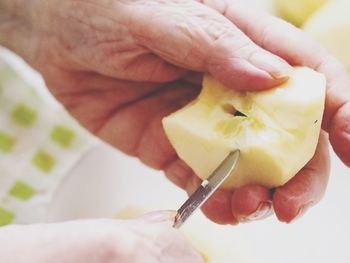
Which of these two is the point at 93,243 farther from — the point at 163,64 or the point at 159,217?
the point at 163,64

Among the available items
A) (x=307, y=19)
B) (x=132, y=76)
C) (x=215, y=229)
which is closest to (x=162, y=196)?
(x=215, y=229)

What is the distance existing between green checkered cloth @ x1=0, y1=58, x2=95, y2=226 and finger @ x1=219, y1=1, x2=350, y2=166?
0.36 m

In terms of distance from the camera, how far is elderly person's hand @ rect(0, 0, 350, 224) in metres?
0.60

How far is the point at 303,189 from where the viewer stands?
24.0 inches

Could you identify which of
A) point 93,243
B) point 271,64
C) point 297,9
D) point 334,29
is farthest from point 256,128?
point 297,9

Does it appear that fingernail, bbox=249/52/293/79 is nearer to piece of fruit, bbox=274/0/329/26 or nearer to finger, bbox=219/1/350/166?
finger, bbox=219/1/350/166

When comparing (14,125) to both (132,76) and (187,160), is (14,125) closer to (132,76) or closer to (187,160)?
(132,76)

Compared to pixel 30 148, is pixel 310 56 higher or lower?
higher

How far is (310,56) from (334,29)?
259 millimetres

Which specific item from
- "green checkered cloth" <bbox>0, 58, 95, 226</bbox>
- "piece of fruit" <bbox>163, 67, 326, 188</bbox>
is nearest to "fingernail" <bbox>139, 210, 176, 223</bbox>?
"piece of fruit" <bbox>163, 67, 326, 188</bbox>

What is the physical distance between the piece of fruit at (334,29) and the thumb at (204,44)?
0.94 ft

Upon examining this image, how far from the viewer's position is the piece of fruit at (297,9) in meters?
0.97

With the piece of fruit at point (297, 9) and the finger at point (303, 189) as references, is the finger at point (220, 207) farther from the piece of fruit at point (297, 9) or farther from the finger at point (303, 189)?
the piece of fruit at point (297, 9)

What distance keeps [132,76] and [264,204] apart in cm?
23
